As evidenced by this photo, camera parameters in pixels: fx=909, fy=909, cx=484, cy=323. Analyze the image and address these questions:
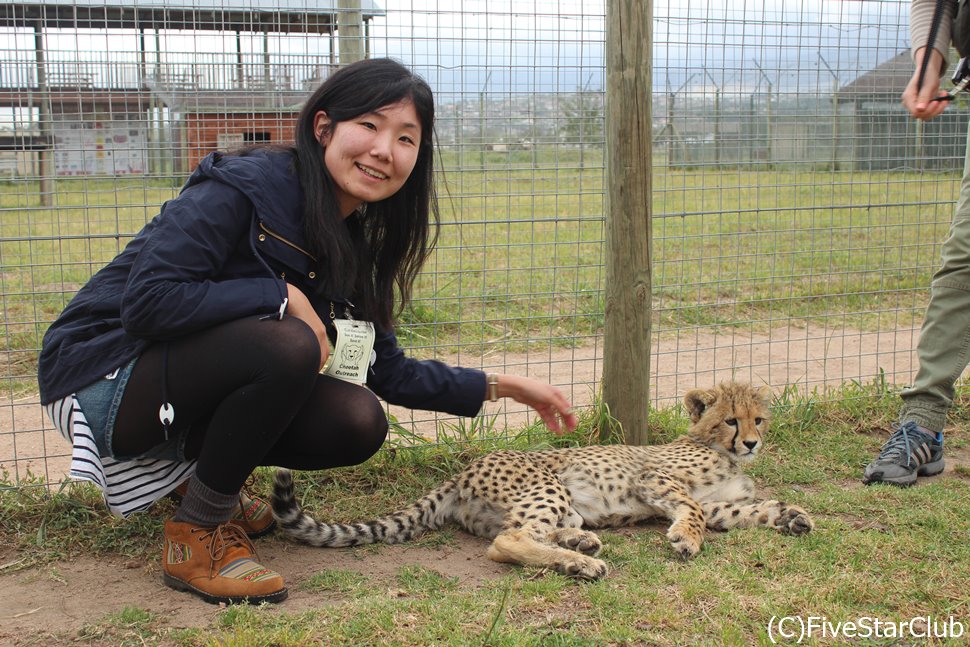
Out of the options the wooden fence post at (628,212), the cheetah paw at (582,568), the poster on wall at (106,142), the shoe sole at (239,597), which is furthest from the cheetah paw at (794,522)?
the poster on wall at (106,142)

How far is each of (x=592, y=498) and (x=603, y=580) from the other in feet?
2.11

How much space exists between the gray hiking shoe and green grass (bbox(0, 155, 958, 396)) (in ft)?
3.47

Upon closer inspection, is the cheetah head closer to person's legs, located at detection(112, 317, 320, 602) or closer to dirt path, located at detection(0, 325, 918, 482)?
dirt path, located at detection(0, 325, 918, 482)

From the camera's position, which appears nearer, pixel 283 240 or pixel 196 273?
pixel 196 273

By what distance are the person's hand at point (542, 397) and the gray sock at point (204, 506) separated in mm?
878

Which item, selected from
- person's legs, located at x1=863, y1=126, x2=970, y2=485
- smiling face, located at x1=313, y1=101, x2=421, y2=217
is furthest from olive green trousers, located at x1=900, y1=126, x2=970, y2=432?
smiling face, located at x1=313, y1=101, x2=421, y2=217

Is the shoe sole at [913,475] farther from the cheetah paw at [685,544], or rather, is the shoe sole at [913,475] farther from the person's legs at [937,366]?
the cheetah paw at [685,544]

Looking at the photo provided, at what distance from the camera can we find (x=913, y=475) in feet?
Result: 11.8

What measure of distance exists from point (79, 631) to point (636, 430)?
2281 millimetres

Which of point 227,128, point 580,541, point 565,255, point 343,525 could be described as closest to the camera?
point 580,541

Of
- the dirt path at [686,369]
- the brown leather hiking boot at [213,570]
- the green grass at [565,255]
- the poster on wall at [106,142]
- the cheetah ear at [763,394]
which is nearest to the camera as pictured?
the brown leather hiking boot at [213,570]

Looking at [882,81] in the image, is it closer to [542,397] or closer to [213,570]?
[542,397]


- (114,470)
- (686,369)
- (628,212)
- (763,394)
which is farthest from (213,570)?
(686,369)

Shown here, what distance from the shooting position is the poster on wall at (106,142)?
3.98m
